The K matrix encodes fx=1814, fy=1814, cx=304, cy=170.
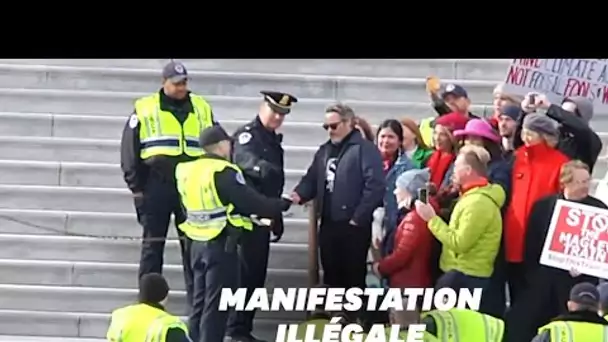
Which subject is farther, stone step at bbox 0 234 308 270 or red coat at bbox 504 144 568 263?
stone step at bbox 0 234 308 270

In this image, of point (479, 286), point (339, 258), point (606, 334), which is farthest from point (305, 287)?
point (606, 334)

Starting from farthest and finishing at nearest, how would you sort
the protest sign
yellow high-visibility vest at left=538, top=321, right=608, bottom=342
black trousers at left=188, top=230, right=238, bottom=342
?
black trousers at left=188, top=230, right=238, bottom=342
the protest sign
yellow high-visibility vest at left=538, top=321, right=608, bottom=342

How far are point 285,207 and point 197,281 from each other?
456 mm

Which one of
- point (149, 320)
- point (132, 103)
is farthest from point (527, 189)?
point (132, 103)

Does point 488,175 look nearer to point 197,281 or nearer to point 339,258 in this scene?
point 339,258

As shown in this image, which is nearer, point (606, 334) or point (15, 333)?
point (606, 334)

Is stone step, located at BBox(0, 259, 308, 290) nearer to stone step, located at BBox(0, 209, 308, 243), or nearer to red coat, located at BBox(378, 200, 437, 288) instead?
stone step, located at BBox(0, 209, 308, 243)

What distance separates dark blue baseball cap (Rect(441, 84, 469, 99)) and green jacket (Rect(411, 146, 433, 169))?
289mm

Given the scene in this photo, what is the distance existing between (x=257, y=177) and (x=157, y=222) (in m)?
0.47

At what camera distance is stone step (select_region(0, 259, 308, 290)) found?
7.26 m

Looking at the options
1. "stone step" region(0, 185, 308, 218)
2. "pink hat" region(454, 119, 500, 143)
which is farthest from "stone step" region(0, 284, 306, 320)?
"pink hat" region(454, 119, 500, 143)

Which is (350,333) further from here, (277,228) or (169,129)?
(169,129)

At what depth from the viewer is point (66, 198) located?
7.61 meters
